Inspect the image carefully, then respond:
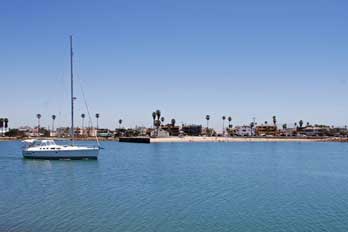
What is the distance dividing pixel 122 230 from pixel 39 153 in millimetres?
49879

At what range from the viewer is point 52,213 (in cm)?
2830

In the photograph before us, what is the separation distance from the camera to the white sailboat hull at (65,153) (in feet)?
224

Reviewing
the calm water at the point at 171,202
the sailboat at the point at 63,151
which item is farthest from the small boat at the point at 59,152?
the calm water at the point at 171,202

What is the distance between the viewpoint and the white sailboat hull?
2692 inches

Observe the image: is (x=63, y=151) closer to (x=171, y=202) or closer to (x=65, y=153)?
(x=65, y=153)

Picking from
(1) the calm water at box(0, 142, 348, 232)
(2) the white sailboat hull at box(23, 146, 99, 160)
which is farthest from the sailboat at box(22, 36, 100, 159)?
(1) the calm water at box(0, 142, 348, 232)

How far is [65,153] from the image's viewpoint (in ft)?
224

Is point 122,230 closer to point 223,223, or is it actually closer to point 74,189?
point 223,223

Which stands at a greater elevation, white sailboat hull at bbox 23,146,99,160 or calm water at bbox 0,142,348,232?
white sailboat hull at bbox 23,146,99,160

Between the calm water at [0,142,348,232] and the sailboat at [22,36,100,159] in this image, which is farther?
the sailboat at [22,36,100,159]

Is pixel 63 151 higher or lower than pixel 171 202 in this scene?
higher

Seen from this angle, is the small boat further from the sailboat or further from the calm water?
the calm water

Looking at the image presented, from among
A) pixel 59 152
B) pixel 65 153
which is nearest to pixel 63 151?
pixel 65 153

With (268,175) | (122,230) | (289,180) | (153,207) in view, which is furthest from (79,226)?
(268,175)
